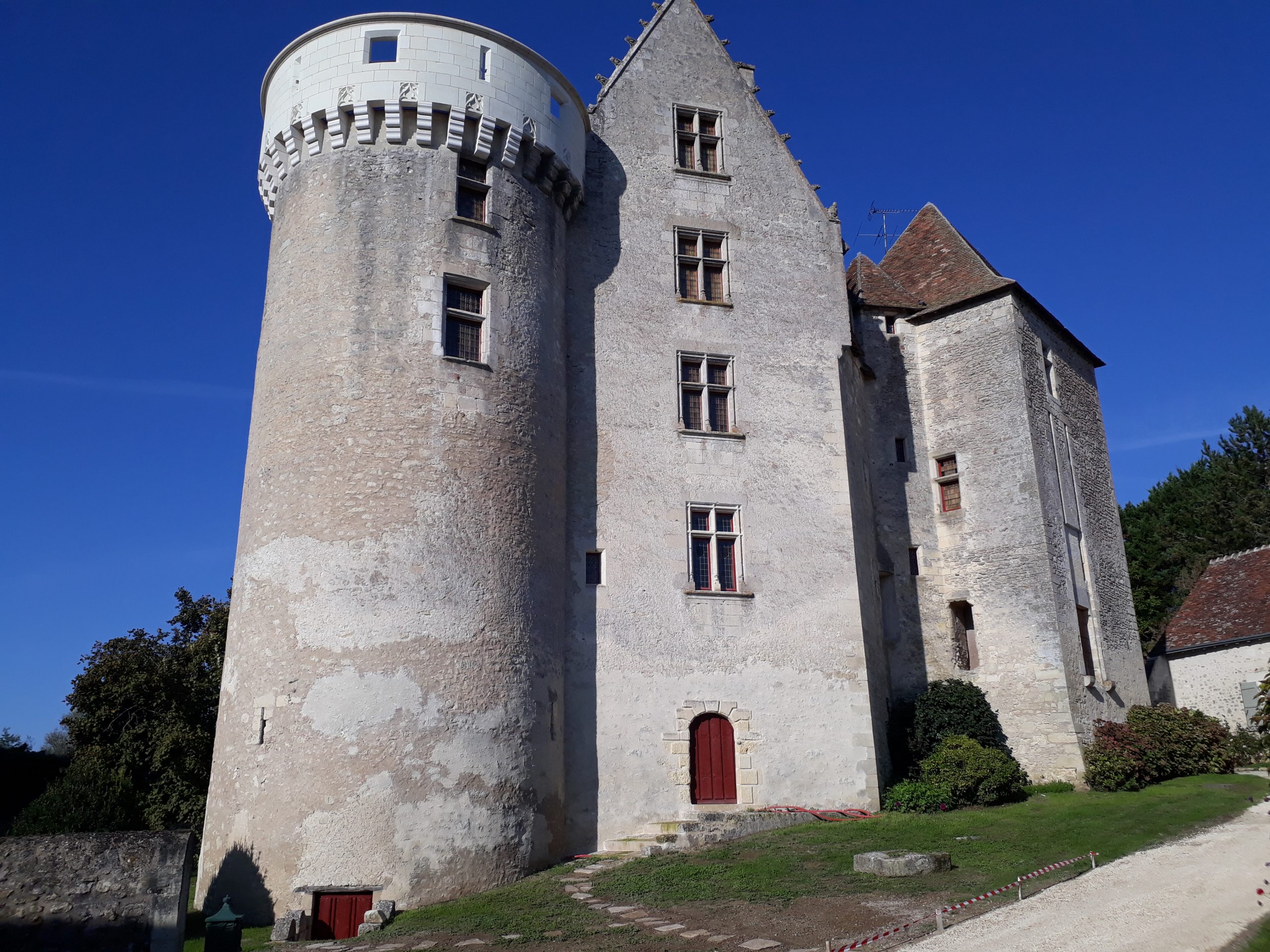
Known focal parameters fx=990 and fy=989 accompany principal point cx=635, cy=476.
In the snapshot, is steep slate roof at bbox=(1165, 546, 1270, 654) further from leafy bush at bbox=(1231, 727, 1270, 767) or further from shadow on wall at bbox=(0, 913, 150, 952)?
shadow on wall at bbox=(0, 913, 150, 952)

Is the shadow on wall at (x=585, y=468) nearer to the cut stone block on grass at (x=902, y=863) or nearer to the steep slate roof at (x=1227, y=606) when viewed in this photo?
the cut stone block on grass at (x=902, y=863)

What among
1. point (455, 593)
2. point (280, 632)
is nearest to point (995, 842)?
point (455, 593)

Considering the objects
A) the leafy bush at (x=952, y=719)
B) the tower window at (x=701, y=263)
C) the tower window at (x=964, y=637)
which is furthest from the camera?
the tower window at (x=964, y=637)

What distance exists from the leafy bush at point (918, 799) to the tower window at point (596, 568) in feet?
22.4

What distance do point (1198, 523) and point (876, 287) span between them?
20.7 metres

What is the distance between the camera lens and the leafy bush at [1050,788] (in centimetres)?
2012

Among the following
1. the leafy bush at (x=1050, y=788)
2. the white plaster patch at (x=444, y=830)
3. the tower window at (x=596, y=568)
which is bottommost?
the white plaster patch at (x=444, y=830)

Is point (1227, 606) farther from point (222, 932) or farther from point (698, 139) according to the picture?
point (222, 932)

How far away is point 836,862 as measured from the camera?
1341 centimetres

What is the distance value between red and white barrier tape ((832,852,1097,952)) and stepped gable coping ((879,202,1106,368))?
1529cm

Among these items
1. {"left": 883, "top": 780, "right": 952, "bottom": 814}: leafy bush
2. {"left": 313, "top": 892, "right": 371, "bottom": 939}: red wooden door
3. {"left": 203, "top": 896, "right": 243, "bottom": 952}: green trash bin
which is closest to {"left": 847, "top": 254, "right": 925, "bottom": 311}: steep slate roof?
{"left": 883, "top": 780, "right": 952, "bottom": 814}: leafy bush

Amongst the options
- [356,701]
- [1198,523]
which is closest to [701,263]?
[356,701]

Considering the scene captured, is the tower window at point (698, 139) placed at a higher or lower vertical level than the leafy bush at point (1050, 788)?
higher

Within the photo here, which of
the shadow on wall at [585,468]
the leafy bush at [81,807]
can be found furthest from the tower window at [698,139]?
the leafy bush at [81,807]
